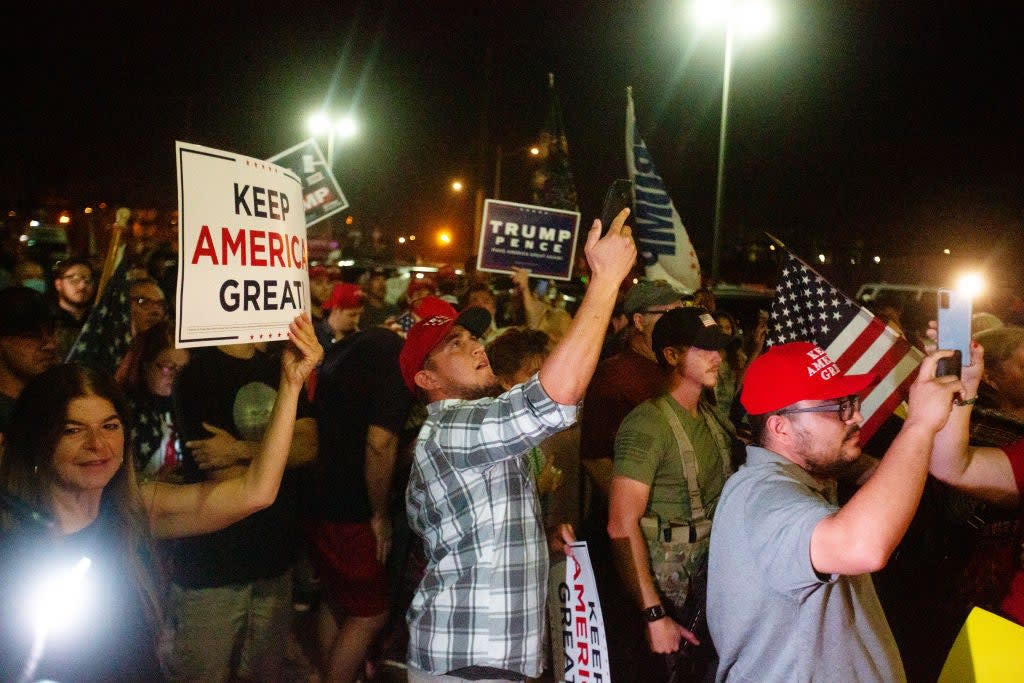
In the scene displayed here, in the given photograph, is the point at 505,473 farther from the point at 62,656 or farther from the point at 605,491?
the point at 605,491

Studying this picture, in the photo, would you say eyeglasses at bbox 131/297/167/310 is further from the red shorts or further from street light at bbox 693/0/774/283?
street light at bbox 693/0/774/283

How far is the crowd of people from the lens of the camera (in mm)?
2383

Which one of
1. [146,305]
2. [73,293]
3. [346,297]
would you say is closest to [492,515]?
[146,305]

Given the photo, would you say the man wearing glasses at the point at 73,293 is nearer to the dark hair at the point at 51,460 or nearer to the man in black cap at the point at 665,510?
the dark hair at the point at 51,460

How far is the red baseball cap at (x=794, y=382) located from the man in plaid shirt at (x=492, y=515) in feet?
1.97

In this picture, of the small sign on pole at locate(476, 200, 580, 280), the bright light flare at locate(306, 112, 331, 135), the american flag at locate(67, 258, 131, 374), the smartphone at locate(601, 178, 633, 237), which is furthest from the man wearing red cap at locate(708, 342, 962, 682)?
the bright light flare at locate(306, 112, 331, 135)

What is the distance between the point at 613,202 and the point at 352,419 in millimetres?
2439

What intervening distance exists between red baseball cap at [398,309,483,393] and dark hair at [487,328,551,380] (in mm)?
1162

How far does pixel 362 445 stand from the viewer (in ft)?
15.0

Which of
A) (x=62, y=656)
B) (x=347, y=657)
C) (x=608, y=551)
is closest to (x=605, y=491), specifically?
(x=608, y=551)

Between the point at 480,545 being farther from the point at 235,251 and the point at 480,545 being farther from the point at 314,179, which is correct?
the point at 314,179

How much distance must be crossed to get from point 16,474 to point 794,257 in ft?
12.4

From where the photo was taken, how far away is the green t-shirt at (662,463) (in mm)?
3740

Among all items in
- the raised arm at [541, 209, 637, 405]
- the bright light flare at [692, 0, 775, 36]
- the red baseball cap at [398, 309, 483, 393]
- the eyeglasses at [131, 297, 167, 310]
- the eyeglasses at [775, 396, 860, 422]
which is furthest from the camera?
the bright light flare at [692, 0, 775, 36]
